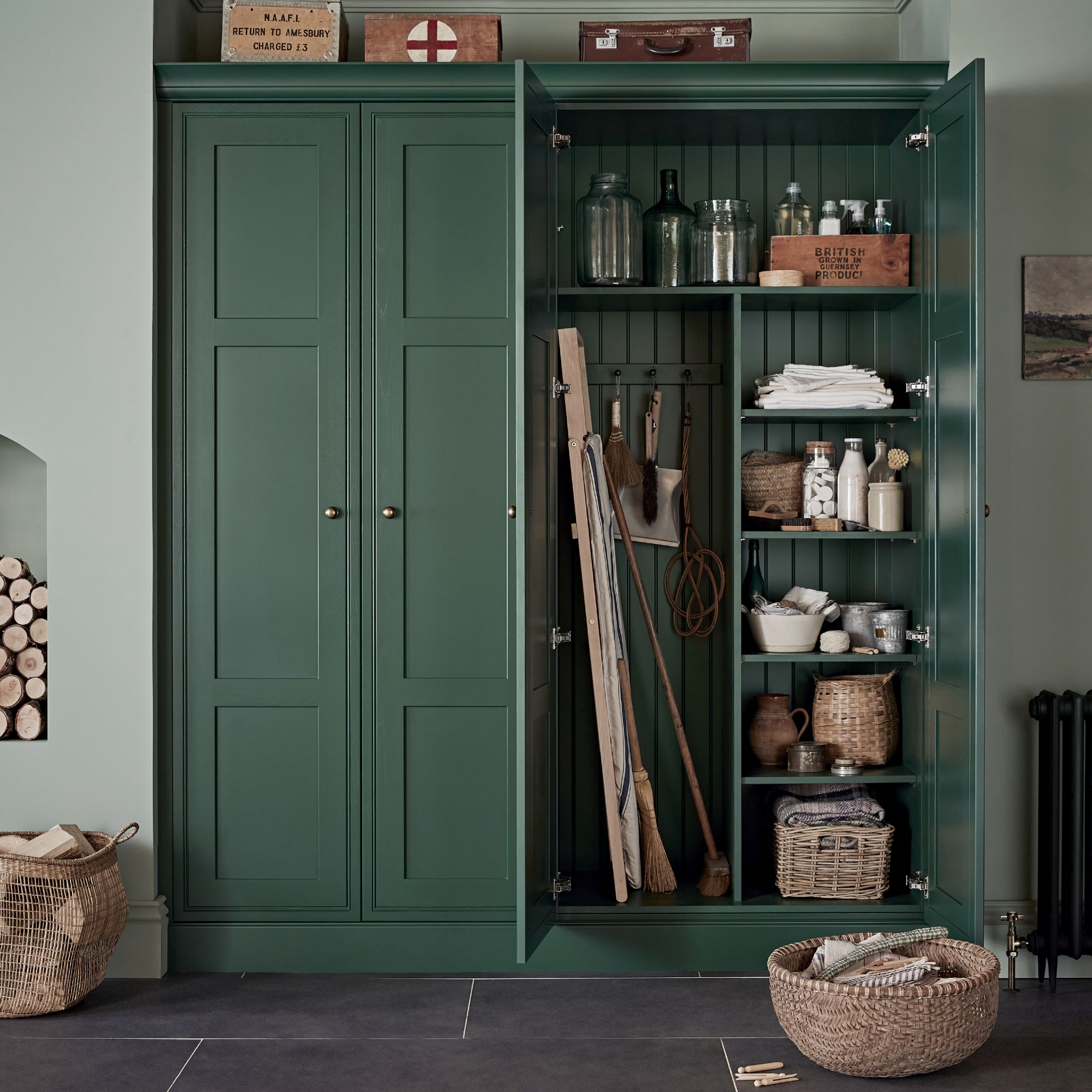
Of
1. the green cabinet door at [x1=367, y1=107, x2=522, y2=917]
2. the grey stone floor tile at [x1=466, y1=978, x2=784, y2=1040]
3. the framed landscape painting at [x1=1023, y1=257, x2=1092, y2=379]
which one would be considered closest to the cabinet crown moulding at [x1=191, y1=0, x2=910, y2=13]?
the green cabinet door at [x1=367, y1=107, x2=522, y2=917]

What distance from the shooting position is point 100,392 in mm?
2998

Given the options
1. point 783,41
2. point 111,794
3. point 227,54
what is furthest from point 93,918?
point 783,41

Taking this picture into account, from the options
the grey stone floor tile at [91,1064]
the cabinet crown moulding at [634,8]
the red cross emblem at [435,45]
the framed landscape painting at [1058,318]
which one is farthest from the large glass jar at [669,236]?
the grey stone floor tile at [91,1064]

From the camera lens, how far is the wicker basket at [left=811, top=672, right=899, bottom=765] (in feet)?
10.4

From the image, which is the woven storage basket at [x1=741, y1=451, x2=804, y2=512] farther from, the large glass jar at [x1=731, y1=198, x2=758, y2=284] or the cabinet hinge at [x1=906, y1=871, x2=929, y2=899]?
the cabinet hinge at [x1=906, y1=871, x2=929, y2=899]

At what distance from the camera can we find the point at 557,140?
299 centimetres

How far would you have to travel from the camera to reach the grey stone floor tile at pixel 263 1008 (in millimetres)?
2680

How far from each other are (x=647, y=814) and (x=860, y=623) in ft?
2.91

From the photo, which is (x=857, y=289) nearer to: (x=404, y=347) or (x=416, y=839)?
(x=404, y=347)

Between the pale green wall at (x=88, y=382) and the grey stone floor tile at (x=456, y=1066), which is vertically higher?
the pale green wall at (x=88, y=382)

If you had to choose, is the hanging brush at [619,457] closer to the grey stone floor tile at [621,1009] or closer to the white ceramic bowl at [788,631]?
the white ceramic bowl at [788,631]

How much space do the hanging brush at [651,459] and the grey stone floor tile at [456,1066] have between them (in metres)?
1.54

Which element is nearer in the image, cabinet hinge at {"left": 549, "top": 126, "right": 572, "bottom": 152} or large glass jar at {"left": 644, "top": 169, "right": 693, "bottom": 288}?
cabinet hinge at {"left": 549, "top": 126, "right": 572, "bottom": 152}

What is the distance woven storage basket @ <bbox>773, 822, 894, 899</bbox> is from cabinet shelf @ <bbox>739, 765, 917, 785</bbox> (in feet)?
0.48
